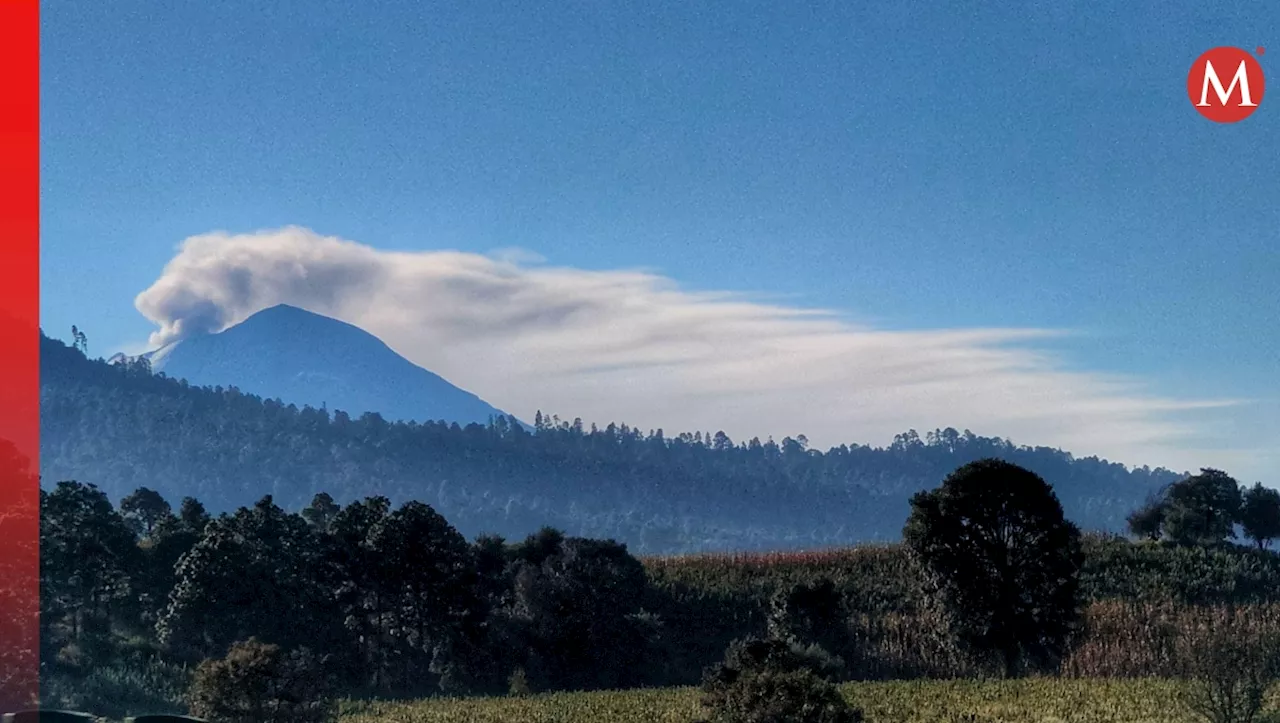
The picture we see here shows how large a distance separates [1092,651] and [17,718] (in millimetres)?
54667

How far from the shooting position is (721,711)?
3369cm

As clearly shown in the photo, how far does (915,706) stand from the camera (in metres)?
48.1

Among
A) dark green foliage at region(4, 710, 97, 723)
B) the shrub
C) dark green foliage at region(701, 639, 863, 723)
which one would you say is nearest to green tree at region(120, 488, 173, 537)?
dark green foliage at region(4, 710, 97, 723)

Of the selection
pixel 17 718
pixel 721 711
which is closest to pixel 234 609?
pixel 17 718

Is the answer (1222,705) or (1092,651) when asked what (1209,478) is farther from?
(1222,705)

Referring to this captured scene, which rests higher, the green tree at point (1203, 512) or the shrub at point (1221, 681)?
the green tree at point (1203, 512)

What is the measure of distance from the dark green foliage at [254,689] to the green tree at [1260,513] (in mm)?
87061

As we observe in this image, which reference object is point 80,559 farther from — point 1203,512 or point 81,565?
point 1203,512

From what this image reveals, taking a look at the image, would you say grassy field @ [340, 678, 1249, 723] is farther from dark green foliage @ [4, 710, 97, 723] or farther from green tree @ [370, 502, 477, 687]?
green tree @ [370, 502, 477, 687]

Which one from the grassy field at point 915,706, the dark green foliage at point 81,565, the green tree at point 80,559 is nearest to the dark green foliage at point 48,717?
the grassy field at point 915,706

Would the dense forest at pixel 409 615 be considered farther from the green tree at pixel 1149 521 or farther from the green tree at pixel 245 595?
the green tree at pixel 1149 521

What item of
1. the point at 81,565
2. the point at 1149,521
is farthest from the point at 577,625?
the point at 1149,521

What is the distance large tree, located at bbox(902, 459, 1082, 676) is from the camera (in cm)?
5756

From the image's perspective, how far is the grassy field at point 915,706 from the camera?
44.9 meters
